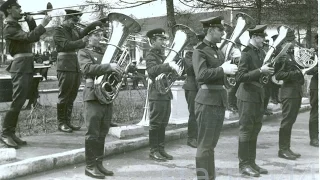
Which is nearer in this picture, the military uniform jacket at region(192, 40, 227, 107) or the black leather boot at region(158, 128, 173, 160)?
the military uniform jacket at region(192, 40, 227, 107)

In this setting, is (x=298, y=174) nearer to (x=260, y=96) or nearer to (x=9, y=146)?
(x=260, y=96)

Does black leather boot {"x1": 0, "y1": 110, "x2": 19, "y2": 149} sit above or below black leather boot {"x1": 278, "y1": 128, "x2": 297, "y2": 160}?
above

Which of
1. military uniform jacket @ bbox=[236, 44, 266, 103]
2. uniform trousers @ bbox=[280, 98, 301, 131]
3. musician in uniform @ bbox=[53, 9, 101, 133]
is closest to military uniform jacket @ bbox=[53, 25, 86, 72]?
musician in uniform @ bbox=[53, 9, 101, 133]

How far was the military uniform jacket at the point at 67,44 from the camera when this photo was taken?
24.4 ft

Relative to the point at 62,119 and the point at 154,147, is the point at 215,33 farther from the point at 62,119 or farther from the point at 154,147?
the point at 62,119

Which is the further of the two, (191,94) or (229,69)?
(191,94)

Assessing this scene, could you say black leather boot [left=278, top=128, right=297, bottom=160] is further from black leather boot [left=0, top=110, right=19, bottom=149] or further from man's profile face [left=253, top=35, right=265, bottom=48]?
black leather boot [left=0, top=110, right=19, bottom=149]

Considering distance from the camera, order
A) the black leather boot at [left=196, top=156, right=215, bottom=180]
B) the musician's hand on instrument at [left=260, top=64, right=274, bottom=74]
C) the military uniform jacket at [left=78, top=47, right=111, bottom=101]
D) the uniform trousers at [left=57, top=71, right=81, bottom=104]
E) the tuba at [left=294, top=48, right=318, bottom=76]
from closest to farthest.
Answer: the black leather boot at [left=196, top=156, right=215, bottom=180] < the military uniform jacket at [left=78, top=47, right=111, bottom=101] < the musician's hand on instrument at [left=260, top=64, right=274, bottom=74] < the tuba at [left=294, top=48, right=318, bottom=76] < the uniform trousers at [left=57, top=71, right=81, bottom=104]

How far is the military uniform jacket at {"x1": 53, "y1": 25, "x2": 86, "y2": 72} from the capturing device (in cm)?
744

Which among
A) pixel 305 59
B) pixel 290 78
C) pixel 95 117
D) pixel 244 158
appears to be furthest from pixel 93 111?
pixel 305 59

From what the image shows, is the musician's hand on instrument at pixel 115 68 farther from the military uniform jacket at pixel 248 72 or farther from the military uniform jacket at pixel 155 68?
the military uniform jacket at pixel 248 72

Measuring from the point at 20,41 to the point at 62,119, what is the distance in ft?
6.21

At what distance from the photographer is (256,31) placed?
6.25 meters

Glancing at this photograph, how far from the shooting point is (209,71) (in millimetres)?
5094
